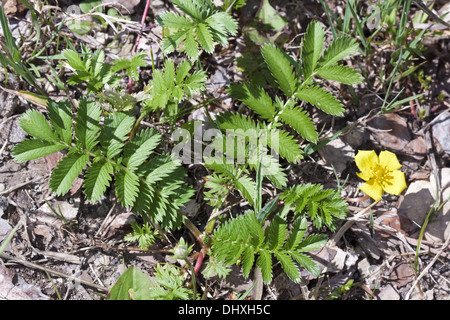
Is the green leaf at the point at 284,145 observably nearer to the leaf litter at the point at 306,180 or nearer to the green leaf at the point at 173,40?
the leaf litter at the point at 306,180

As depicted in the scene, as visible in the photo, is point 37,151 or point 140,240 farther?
point 140,240

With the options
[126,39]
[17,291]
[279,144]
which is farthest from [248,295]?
[126,39]

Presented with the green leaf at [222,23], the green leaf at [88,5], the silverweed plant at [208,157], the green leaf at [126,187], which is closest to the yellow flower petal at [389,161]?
the silverweed plant at [208,157]

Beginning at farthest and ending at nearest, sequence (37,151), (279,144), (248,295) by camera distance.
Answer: (248,295), (279,144), (37,151)

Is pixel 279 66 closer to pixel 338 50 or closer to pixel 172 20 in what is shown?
pixel 338 50

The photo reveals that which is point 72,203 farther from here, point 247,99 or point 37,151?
point 247,99

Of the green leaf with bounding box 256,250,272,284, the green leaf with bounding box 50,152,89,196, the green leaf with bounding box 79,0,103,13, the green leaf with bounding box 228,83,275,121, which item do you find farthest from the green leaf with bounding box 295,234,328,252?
the green leaf with bounding box 79,0,103,13
